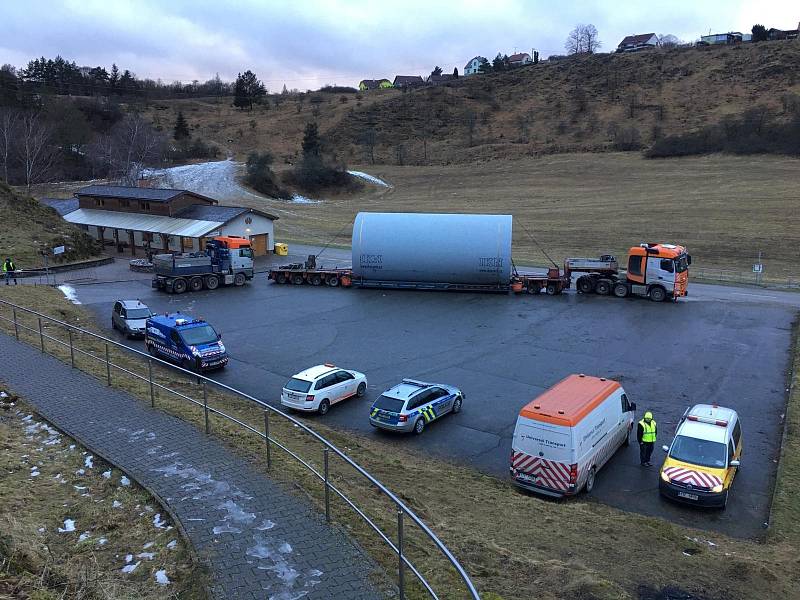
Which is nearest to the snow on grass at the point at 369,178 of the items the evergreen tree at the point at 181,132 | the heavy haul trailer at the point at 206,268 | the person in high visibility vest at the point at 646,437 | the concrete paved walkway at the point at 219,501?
the evergreen tree at the point at 181,132

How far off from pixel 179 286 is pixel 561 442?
26.4 m

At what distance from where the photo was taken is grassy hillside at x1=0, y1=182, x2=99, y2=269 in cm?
3931

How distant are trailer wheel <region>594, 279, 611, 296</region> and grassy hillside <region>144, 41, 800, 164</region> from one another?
62.9m

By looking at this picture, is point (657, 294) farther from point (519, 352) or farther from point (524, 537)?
point (524, 537)

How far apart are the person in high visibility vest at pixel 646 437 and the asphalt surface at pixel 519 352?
0.97 feet

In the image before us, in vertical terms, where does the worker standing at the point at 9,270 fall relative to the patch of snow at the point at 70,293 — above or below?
above

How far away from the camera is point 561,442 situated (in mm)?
12484

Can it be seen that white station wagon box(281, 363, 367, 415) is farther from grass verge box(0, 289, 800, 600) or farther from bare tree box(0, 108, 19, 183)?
bare tree box(0, 108, 19, 183)

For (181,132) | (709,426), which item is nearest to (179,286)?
(709,426)

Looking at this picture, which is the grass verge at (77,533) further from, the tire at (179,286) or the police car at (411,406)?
the tire at (179,286)

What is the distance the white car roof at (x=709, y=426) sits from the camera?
1340cm

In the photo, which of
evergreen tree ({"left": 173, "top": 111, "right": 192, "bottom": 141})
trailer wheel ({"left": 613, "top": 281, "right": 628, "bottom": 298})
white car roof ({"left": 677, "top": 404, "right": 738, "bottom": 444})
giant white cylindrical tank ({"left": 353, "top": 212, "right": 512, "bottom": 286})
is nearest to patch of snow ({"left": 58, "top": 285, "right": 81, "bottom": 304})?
giant white cylindrical tank ({"left": 353, "top": 212, "right": 512, "bottom": 286})

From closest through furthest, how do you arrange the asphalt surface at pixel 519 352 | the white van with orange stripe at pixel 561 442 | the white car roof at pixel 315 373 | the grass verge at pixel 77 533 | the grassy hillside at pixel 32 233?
the grass verge at pixel 77 533 → the white van with orange stripe at pixel 561 442 → the asphalt surface at pixel 519 352 → the white car roof at pixel 315 373 → the grassy hillside at pixel 32 233

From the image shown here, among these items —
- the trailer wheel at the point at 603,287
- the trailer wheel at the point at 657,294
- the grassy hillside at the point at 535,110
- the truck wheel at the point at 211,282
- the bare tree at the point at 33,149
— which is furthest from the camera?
the grassy hillside at the point at 535,110
